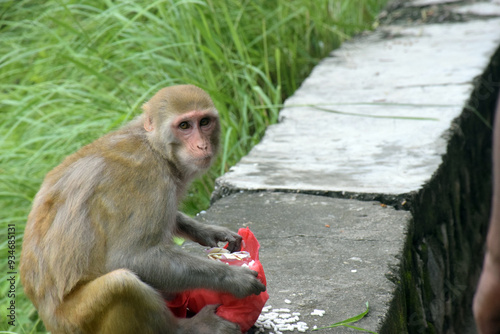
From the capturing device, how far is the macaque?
253 cm

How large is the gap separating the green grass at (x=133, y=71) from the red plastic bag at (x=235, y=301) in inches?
67.2

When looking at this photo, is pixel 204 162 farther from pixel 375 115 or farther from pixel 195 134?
pixel 375 115

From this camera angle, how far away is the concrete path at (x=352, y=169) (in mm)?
3092

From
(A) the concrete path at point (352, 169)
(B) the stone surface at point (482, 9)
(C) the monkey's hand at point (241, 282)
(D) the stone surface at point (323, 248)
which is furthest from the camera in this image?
(B) the stone surface at point (482, 9)

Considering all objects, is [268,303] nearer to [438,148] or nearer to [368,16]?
[438,148]

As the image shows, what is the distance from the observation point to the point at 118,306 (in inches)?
98.3

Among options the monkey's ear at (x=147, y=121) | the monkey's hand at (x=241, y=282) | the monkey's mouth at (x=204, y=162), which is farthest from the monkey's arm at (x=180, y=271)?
the monkey's ear at (x=147, y=121)

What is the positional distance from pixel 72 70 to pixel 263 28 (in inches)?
67.0

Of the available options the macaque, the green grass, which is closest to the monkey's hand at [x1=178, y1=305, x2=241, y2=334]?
the macaque

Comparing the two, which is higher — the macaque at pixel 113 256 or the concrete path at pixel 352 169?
the macaque at pixel 113 256

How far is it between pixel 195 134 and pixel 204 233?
460 mm

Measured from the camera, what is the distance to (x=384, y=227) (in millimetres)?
3580

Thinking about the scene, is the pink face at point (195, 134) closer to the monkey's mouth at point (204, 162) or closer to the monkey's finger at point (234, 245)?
the monkey's mouth at point (204, 162)

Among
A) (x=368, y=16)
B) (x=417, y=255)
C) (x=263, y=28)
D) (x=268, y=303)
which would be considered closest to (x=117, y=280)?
(x=268, y=303)
